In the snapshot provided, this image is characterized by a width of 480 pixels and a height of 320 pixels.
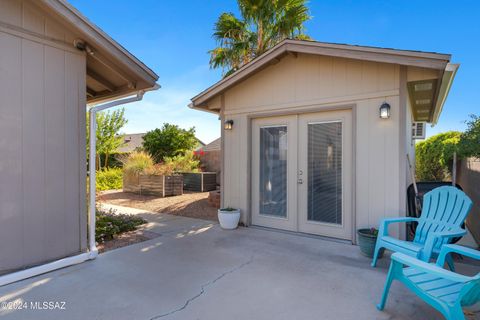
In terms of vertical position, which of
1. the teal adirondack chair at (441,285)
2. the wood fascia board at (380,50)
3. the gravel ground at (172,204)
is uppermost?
the wood fascia board at (380,50)

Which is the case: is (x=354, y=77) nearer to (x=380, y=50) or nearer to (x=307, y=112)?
(x=380, y=50)

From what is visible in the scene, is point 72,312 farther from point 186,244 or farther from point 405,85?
point 405,85

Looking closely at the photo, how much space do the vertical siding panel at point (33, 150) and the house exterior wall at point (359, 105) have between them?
3632 millimetres

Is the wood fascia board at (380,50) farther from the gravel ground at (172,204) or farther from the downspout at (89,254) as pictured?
the gravel ground at (172,204)

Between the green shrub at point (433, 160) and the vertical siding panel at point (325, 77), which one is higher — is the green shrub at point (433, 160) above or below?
below

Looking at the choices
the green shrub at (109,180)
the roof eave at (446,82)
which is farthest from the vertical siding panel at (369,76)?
the green shrub at (109,180)

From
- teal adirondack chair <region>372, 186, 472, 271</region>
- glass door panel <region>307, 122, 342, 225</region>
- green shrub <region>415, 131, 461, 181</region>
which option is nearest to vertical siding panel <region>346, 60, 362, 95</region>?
glass door panel <region>307, 122, 342, 225</region>

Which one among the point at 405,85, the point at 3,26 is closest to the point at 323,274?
the point at 405,85

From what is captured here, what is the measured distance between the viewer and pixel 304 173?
5289mm

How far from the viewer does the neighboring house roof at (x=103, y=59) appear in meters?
3.48

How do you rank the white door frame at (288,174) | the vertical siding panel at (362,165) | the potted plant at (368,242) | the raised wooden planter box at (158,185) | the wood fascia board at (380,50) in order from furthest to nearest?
the raised wooden planter box at (158,185) < the white door frame at (288,174) < the vertical siding panel at (362,165) < the potted plant at (368,242) < the wood fascia board at (380,50)

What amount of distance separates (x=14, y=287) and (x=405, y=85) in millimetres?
5932

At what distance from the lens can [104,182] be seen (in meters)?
13.0

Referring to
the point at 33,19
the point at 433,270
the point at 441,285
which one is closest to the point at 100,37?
the point at 33,19
